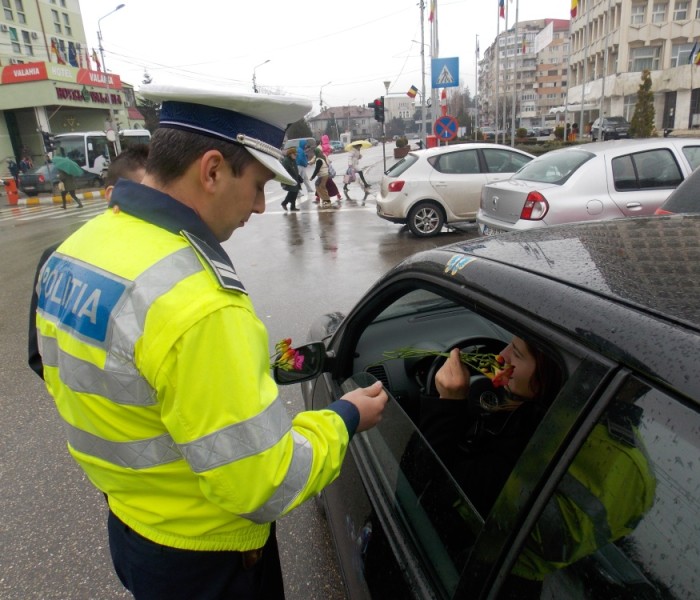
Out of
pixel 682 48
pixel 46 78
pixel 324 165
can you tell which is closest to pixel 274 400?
pixel 324 165

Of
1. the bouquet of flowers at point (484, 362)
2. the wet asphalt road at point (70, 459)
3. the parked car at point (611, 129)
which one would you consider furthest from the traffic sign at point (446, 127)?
the parked car at point (611, 129)

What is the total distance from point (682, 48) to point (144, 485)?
65.6 meters

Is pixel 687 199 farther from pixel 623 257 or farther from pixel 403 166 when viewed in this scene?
pixel 403 166

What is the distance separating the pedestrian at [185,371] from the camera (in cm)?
97

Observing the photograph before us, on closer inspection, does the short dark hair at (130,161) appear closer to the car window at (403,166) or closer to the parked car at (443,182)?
the parked car at (443,182)

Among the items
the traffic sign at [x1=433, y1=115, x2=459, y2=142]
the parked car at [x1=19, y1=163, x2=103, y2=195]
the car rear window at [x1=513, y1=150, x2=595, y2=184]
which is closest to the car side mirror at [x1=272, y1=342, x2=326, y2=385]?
the car rear window at [x1=513, y1=150, x2=595, y2=184]

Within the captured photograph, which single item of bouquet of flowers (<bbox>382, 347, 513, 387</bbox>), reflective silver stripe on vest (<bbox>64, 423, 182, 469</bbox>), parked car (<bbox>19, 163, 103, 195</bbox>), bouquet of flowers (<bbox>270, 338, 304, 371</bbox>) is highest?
reflective silver stripe on vest (<bbox>64, 423, 182, 469</bbox>)

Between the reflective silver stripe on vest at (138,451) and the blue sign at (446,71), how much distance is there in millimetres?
14585

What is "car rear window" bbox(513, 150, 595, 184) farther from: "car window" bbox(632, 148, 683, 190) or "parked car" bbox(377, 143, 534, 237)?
"parked car" bbox(377, 143, 534, 237)

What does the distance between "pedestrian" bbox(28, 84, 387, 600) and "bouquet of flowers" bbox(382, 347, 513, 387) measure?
480 mm

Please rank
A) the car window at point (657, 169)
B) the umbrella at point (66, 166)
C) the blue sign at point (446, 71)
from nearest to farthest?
1. the car window at point (657, 169)
2. the blue sign at point (446, 71)
3. the umbrella at point (66, 166)

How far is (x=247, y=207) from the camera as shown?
122 centimetres

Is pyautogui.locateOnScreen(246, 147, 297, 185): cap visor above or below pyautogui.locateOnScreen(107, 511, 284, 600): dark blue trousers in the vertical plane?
above

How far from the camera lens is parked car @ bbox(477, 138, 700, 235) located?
6.01m
